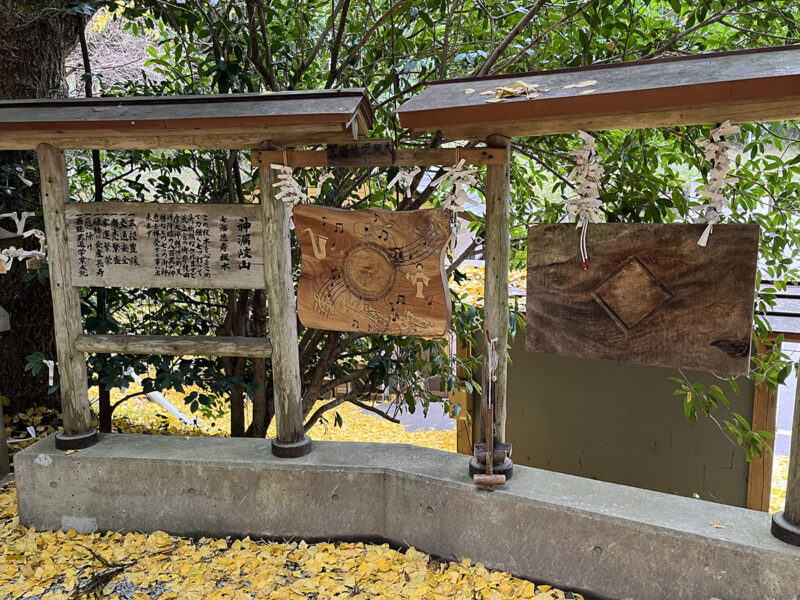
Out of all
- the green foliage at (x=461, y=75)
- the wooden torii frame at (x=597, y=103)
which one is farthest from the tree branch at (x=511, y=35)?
the wooden torii frame at (x=597, y=103)

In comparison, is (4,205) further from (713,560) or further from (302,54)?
(713,560)

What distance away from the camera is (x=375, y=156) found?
349 cm

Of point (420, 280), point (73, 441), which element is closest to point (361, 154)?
point (420, 280)

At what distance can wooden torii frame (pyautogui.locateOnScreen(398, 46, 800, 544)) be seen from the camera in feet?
8.43

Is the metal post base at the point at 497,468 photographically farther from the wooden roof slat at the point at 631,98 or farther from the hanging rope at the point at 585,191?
the wooden roof slat at the point at 631,98

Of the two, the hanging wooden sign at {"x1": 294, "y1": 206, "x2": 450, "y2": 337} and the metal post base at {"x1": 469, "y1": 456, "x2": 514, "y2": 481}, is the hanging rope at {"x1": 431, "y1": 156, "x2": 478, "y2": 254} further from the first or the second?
the metal post base at {"x1": 469, "y1": 456, "x2": 514, "y2": 481}

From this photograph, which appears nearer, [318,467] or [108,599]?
[108,599]

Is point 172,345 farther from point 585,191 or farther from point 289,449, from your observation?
point 585,191

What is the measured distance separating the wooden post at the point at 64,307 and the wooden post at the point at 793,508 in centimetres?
430

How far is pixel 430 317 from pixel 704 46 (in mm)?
3056

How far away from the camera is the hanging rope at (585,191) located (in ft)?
10.4

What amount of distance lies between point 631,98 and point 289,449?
2920 millimetres

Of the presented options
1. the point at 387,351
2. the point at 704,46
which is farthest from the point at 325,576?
the point at 704,46

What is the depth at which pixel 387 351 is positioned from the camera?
5.11 metres
